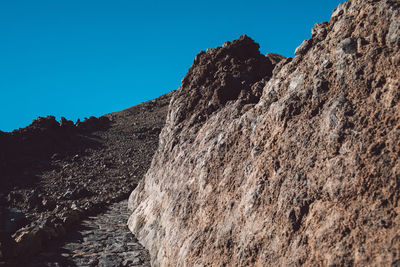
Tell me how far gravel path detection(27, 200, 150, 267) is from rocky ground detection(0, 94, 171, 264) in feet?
1.62

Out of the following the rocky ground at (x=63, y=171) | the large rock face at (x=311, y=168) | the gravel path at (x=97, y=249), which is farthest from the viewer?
the rocky ground at (x=63, y=171)

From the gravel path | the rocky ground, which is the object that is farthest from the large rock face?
the rocky ground

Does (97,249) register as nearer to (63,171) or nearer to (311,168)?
(311,168)

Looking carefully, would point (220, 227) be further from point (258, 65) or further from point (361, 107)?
point (258, 65)

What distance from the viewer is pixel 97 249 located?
8648mm

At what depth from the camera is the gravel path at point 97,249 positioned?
7539mm

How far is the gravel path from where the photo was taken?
7.54 meters

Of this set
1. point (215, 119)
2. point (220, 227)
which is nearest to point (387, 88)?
point (220, 227)

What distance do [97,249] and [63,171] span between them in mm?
20911

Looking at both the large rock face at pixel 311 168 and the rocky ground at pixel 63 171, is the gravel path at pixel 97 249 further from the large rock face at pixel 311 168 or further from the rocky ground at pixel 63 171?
the large rock face at pixel 311 168

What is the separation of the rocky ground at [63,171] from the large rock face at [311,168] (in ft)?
16.3

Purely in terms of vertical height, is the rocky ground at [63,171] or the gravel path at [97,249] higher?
the rocky ground at [63,171]

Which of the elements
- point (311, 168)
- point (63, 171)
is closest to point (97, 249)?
point (311, 168)

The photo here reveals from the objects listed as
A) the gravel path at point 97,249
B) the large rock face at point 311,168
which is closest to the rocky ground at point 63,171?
the gravel path at point 97,249
